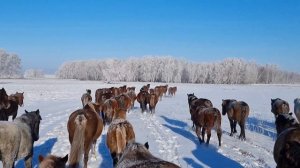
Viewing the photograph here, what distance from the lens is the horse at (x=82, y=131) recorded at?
6376 mm

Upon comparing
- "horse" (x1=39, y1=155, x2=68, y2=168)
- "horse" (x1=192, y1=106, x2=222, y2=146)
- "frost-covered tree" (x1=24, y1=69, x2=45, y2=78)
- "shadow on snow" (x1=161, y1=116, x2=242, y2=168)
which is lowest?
"shadow on snow" (x1=161, y1=116, x2=242, y2=168)

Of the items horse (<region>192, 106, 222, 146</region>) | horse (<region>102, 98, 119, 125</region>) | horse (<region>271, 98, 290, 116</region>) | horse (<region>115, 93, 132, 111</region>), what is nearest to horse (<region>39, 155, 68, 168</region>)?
horse (<region>192, 106, 222, 146</region>)

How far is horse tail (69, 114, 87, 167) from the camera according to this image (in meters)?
6.20

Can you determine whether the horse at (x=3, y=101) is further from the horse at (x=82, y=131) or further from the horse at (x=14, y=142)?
the horse at (x=14, y=142)

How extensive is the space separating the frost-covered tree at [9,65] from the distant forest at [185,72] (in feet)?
94.8

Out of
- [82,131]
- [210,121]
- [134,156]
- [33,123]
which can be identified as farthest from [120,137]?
[210,121]

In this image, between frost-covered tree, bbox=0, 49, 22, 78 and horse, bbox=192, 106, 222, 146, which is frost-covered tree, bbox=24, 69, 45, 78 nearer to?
frost-covered tree, bbox=0, 49, 22, 78

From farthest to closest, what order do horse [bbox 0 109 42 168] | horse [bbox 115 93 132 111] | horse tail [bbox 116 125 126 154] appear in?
horse [bbox 115 93 132 111] < horse tail [bbox 116 125 126 154] < horse [bbox 0 109 42 168]

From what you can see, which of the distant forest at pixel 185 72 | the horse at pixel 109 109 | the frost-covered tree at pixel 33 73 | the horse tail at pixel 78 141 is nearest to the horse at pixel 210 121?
the horse at pixel 109 109

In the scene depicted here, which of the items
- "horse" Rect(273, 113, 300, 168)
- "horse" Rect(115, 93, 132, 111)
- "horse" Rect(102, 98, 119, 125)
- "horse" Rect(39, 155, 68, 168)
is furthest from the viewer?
"horse" Rect(115, 93, 132, 111)

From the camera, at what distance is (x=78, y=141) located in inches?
258

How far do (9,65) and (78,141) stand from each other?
101 meters

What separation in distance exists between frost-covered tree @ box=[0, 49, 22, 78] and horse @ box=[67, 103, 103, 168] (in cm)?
9474

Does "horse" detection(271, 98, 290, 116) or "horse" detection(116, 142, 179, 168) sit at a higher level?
"horse" detection(116, 142, 179, 168)
